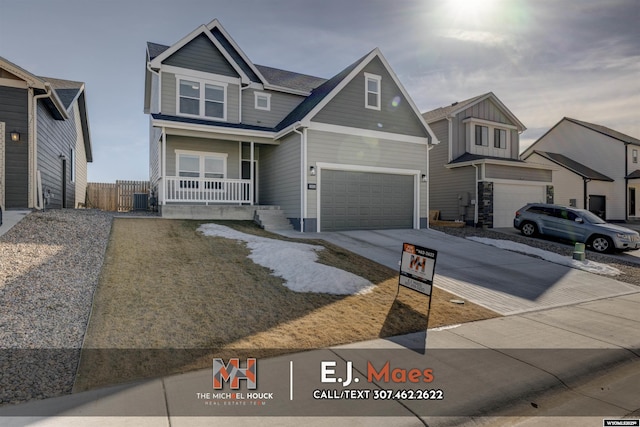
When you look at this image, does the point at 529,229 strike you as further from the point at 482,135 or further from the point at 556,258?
the point at 482,135

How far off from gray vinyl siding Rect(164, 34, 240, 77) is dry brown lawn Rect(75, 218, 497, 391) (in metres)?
9.88

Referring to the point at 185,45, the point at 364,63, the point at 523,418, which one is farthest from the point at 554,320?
the point at 185,45

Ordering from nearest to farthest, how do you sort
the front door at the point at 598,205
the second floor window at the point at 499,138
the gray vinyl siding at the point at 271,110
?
the gray vinyl siding at the point at 271,110 < the second floor window at the point at 499,138 < the front door at the point at 598,205

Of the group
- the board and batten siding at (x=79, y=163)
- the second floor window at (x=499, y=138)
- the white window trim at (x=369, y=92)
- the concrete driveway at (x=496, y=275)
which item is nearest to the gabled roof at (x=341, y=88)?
the white window trim at (x=369, y=92)

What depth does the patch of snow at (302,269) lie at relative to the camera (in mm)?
6939

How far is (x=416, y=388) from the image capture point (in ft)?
12.4

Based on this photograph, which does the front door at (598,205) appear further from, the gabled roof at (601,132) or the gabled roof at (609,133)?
the gabled roof at (609,133)

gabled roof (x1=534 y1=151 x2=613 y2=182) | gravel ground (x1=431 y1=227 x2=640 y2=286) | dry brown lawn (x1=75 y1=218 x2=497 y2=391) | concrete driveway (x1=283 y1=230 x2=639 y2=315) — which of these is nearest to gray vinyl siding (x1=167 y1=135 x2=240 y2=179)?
concrete driveway (x1=283 y1=230 x2=639 y2=315)

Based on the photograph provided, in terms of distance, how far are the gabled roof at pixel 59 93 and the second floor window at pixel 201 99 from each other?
4.40m

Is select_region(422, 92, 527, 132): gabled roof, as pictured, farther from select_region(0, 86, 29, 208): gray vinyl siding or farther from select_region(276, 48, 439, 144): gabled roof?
select_region(0, 86, 29, 208): gray vinyl siding

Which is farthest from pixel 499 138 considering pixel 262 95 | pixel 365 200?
pixel 262 95

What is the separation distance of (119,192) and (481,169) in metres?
20.5

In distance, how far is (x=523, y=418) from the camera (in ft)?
11.1

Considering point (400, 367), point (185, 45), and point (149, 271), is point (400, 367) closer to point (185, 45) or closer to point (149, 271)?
point (149, 271)
